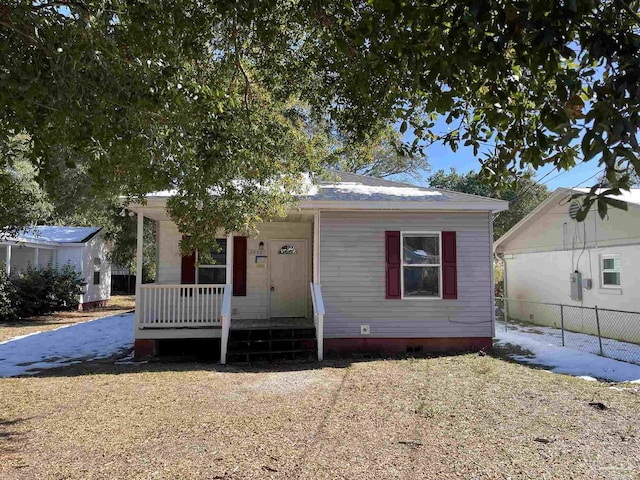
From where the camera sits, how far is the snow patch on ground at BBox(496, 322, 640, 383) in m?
7.64

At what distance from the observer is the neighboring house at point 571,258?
10.7 metres

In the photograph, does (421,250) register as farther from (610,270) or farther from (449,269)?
(610,270)

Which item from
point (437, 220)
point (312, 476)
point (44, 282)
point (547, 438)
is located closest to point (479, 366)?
point (437, 220)

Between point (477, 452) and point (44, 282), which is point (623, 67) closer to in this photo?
point (477, 452)

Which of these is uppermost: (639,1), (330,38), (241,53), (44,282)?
(241,53)

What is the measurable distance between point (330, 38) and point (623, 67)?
3.30 meters

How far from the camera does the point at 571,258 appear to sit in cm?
1286

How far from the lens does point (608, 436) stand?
4.69 meters

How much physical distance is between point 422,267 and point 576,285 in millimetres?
5286

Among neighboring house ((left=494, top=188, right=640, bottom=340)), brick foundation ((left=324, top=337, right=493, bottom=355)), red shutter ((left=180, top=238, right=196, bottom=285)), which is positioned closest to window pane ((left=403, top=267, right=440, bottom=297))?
brick foundation ((left=324, top=337, right=493, bottom=355))

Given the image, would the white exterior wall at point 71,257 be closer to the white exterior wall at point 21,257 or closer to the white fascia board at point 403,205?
the white exterior wall at point 21,257

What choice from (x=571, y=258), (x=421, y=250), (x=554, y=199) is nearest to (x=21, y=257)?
(x=421, y=250)

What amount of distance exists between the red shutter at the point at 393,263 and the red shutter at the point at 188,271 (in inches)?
166

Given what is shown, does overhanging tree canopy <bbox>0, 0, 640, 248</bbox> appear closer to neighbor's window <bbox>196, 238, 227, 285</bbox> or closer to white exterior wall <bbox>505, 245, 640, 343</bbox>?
neighbor's window <bbox>196, 238, 227, 285</bbox>
